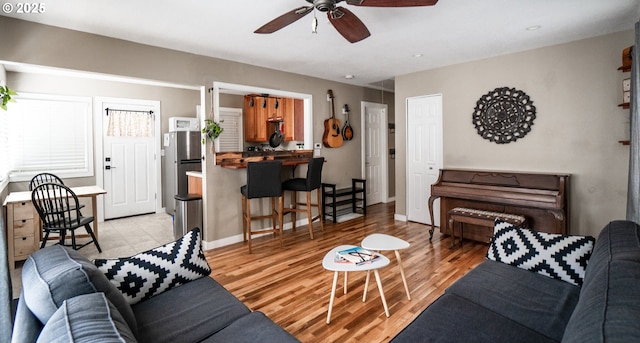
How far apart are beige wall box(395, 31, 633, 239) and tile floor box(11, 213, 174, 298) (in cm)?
445

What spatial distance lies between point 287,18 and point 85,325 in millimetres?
2062

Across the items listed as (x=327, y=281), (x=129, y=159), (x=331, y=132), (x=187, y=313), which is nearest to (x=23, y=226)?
(x=129, y=159)

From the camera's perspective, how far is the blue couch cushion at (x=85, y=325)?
2.58 ft

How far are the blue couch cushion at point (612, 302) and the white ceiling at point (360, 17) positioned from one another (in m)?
2.04

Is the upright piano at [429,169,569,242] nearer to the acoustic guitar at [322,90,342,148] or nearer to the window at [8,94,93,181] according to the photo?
the acoustic guitar at [322,90,342,148]

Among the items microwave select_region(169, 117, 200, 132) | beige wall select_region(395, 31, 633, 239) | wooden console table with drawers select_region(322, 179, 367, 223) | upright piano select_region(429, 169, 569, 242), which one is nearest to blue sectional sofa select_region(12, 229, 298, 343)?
upright piano select_region(429, 169, 569, 242)

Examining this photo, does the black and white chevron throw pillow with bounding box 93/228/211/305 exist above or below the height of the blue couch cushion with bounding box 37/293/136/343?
below

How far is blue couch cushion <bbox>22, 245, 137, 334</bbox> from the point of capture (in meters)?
1.07

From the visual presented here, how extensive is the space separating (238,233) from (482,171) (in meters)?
3.24

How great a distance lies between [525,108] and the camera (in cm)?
377

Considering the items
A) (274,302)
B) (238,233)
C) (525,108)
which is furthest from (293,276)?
(525,108)

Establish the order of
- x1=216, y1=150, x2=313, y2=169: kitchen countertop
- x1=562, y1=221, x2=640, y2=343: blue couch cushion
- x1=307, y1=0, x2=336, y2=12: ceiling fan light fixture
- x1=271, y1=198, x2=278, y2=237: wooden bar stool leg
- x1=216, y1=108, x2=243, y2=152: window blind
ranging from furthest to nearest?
x1=216, y1=108, x2=243, y2=152: window blind, x1=271, y1=198, x2=278, y2=237: wooden bar stool leg, x1=216, y1=150, x2=313, y2=169: kitchen countertop, x1=307, y1=0, x2=336, y2=12: ceiling fan light fixture, x1=562, y1=221, x2=640, y2=343: blue couch cushion

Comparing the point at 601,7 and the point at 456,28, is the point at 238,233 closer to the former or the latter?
the point at 456,28

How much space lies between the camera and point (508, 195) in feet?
11.5
